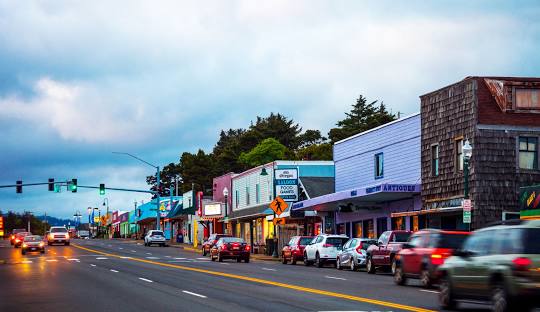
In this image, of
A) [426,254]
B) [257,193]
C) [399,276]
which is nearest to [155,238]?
[257,193]

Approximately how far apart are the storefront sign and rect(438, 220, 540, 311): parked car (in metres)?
67.4

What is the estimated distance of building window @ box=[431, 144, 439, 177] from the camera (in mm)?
44750

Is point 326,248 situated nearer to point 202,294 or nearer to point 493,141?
point 493,141

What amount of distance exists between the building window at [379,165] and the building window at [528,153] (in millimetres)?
10370

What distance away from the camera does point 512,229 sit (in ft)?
53.0

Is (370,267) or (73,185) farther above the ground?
(73,185)

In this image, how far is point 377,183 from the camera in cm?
5125

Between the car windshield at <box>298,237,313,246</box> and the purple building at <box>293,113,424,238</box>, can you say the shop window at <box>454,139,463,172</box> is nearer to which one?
the purple building at <box>293,113,424,238</box>

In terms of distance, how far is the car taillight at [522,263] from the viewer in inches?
602

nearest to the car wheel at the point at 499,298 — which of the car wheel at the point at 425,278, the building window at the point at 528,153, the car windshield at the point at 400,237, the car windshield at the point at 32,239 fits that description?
the car wheel at the point at 425,278

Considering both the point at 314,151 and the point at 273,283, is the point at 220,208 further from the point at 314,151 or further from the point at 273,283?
the point at 273,283

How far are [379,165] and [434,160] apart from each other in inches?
260

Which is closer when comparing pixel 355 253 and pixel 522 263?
pixel 522 263

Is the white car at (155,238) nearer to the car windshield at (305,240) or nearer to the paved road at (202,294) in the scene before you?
the car windshield at (305,240)
